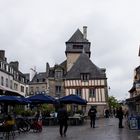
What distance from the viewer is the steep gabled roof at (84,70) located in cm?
6612

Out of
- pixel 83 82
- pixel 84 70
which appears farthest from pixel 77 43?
pixel 83 82

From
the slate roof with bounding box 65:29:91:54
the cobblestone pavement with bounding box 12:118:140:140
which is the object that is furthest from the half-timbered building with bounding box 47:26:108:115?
the cobblestone pavement with bounding box 12:118:140:140

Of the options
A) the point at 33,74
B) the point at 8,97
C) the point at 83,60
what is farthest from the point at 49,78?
the point at 8,97

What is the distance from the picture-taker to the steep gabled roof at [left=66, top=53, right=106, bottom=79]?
2603 inches

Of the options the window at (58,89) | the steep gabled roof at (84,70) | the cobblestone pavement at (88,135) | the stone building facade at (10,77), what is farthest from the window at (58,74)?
the cobblestone pavement at (88,135)

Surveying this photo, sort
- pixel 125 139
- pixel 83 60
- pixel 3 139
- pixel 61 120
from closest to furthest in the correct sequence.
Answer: pixel 125 139
pixel 3 139
pixel 61 120
pixel 83 60

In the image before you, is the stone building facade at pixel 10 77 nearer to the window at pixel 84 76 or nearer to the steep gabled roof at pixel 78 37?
the window at pixel 84 76

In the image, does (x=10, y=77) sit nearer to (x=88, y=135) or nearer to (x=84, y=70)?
(x=84, y=70)

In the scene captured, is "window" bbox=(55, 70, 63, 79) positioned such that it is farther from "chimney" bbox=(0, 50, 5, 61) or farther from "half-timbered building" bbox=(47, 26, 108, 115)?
"chimney" bbox=(0, 50, 5, 61)

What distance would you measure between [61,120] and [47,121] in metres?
15.2

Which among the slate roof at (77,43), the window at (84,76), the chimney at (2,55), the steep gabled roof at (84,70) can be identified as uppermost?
the slate roof at (77,43)

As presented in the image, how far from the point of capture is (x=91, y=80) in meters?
65.4

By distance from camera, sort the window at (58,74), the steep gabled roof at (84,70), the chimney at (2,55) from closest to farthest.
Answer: the chimney at (2,55)
the steep gabled roof at (84,70)
the window at (58,74)

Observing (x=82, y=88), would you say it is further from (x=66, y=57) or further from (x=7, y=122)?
(x=7, y=122)
